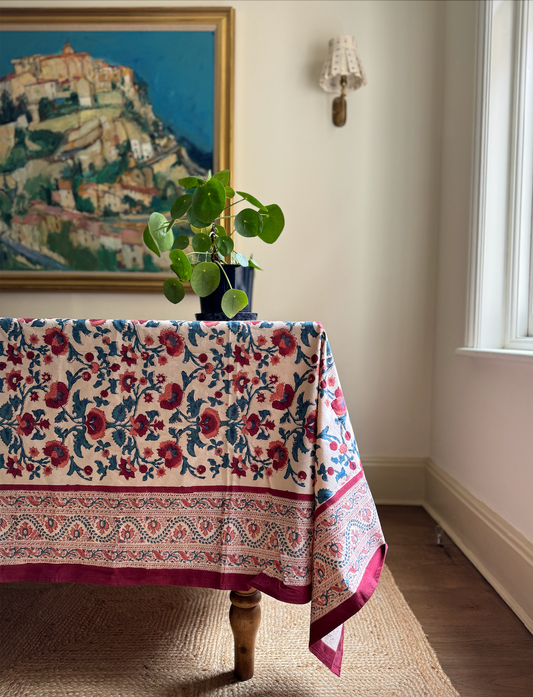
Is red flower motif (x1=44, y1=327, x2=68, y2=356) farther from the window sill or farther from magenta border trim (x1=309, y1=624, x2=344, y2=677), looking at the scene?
the window sill

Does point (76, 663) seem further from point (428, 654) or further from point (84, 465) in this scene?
point (428, 654)

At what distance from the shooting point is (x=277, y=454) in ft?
2.82

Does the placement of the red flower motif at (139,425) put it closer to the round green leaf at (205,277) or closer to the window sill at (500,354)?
the round green leaf at (205,277)

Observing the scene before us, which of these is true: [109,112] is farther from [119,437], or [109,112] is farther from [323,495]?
[323,495]

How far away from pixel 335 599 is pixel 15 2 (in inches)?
102

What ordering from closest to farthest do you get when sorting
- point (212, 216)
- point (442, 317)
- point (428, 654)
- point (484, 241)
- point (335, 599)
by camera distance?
point (335, 599) → point (212, 216) → point (428, 654) → point (484, 241) → point (442, 317)

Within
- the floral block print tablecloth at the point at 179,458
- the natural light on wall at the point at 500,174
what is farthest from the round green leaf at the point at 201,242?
the natural light on wall at the point at 500,174

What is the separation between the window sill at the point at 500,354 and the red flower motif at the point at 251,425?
32.6 inches

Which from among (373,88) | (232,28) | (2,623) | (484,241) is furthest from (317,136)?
(2,623)

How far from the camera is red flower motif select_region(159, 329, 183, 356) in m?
0.84

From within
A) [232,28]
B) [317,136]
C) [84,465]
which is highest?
[232,28]

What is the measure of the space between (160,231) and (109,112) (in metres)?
1.39

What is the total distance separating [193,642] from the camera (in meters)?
1.14

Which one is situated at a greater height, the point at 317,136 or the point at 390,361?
the point at 317,136
